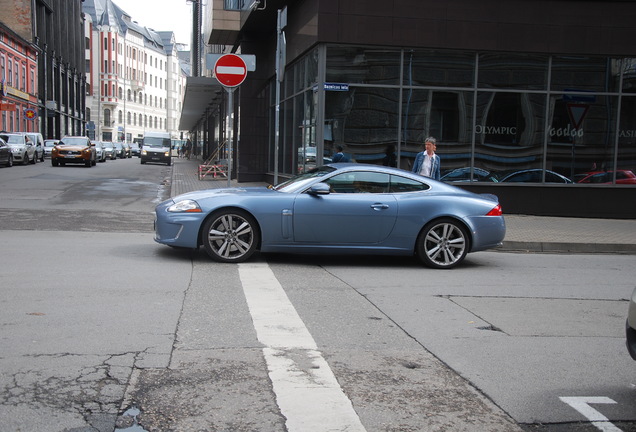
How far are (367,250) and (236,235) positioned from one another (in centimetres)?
168

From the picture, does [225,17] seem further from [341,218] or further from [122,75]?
[122,75]

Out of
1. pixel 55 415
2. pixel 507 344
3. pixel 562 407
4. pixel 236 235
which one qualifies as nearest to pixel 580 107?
pixel 236 235

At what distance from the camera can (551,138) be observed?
16406 mm

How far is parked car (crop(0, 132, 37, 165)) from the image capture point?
36156mm

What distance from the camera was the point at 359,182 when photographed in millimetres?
9227

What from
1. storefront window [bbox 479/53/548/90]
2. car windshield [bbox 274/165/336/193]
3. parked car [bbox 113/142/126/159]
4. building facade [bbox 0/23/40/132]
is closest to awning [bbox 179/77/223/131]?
building facade [bbox 0/23/40/132]

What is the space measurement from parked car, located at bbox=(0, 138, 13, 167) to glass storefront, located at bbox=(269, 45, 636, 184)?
2173 cm

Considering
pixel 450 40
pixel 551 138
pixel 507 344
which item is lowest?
pixel 507 344

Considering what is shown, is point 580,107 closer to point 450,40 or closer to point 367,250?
point 450,40

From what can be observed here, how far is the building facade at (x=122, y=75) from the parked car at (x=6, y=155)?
59.8 meters

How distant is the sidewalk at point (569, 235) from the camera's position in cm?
1170

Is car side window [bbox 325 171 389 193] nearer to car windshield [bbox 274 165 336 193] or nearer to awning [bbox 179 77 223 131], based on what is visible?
car windshield [bbox 274 165 336 193]

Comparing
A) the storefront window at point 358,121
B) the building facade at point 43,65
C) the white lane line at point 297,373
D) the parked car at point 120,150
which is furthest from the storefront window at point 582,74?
the parked car at point 120,150

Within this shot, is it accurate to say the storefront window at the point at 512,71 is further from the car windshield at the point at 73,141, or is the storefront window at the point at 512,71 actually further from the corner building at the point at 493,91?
the car windshield at the point at 73,141
